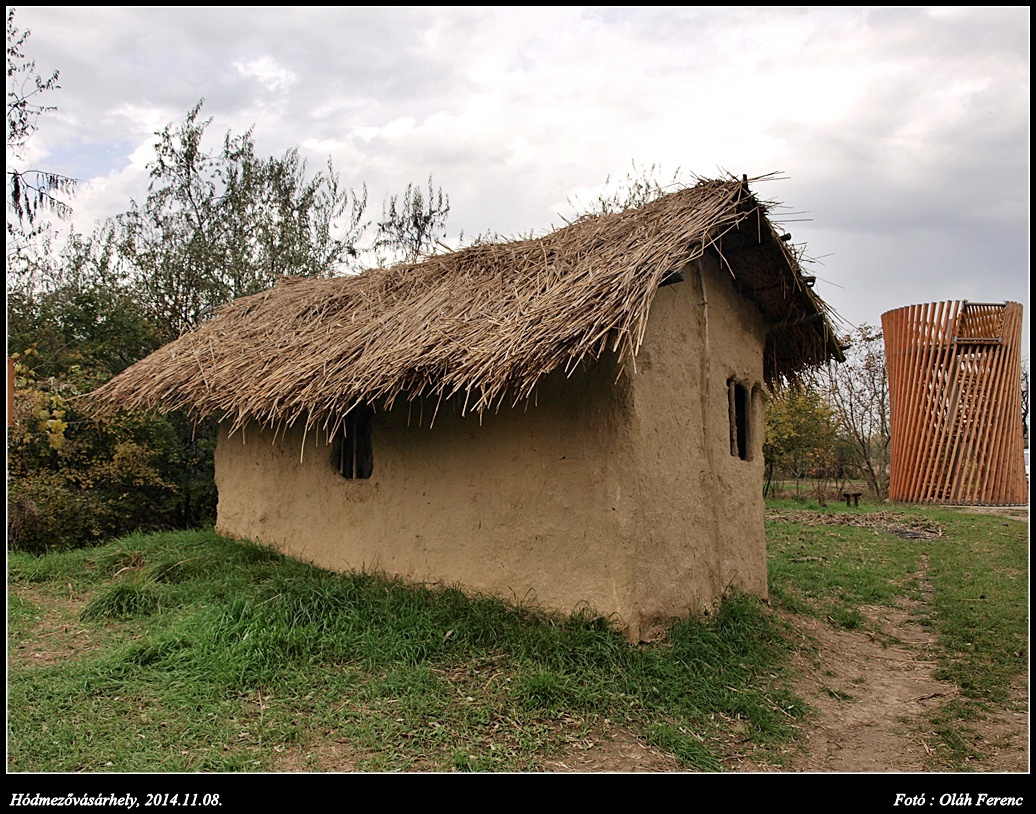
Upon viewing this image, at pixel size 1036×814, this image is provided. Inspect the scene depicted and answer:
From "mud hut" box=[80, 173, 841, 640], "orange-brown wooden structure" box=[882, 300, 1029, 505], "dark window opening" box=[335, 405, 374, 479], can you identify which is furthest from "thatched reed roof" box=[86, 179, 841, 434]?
"orange-brown wooden structure" box=[882, 300, 1029, 505]

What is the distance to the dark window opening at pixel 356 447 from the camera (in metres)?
6.63

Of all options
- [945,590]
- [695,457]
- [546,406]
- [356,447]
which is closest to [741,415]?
[695,457]

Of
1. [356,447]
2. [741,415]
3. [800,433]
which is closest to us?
[356,447]

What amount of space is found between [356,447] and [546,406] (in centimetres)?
230

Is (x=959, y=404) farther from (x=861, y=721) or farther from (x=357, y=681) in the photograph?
(x=357, y=681)

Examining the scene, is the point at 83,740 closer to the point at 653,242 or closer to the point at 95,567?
the point at 95,567

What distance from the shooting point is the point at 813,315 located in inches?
265

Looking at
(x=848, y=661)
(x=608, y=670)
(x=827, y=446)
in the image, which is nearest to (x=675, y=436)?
(x=608, y=670)

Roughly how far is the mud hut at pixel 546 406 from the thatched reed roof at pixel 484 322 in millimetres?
25

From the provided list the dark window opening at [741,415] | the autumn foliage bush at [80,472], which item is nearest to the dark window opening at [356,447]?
the dark window opening at [741,415]

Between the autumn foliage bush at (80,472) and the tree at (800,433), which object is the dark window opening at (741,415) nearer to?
the autumn foliage bush at (80,472)

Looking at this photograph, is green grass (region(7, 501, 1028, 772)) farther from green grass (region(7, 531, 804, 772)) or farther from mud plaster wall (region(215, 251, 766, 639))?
mud plaster wall (region(215, 251, 766, 639))

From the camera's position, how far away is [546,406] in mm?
5242

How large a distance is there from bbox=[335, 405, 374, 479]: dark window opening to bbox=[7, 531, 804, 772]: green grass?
1.03 m
